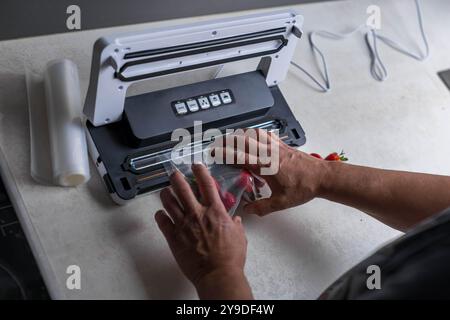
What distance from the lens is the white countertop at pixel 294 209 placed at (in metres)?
0.87

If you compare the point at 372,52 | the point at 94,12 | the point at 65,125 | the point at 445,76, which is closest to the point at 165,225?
the point at 65,125

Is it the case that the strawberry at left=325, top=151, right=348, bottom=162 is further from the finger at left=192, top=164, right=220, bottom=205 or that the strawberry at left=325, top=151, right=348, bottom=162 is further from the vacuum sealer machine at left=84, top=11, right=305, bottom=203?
the finger at left=192, top=164, right=220, bottom=205

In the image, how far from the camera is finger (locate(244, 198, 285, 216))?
95 centimetres

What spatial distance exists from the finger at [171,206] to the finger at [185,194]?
12 millimetres

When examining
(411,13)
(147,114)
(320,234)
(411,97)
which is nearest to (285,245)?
(320,234)

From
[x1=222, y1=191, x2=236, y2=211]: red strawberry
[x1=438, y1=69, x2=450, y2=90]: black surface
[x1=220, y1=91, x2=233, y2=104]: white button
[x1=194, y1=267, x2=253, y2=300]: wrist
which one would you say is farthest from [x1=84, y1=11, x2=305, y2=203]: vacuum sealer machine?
[x1=438, y1=69, x2=450, y2=90]: black surface

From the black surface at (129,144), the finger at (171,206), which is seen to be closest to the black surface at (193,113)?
the black surface at (129,144)

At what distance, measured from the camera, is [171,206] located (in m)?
0.88

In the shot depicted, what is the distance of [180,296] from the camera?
0.86 meters

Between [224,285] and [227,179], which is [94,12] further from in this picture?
[224,285]

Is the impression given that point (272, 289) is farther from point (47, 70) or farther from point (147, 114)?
point (47, 70)

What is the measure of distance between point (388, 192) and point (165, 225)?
0.40m

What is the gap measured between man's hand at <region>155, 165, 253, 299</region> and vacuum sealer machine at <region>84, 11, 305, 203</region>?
0.09 meters

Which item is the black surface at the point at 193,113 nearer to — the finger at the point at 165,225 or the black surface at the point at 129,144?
the black surface at the point at 129,144
